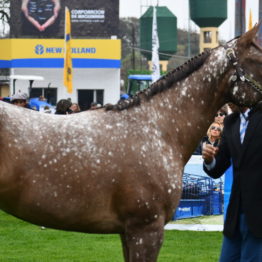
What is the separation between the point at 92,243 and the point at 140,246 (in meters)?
4.50

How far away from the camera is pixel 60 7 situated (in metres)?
48.8

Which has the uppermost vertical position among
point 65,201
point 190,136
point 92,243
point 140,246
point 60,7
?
point 60,7

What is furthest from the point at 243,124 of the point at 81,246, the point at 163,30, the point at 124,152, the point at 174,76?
the point at 163,30

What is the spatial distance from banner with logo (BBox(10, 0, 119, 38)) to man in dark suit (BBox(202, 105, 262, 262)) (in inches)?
1725

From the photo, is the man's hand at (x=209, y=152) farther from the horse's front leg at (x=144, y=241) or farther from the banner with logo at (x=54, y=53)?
the banner with logo at (x=54, y=53)

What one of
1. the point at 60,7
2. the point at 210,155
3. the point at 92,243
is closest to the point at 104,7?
the point at 60,7

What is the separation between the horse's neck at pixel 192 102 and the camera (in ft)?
16.8

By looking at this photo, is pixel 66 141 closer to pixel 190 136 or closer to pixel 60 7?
pixel 190 136

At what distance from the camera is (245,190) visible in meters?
4.98

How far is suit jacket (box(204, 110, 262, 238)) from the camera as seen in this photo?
194 inches

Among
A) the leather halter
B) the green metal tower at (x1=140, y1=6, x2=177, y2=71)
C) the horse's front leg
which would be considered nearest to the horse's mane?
the leather halter

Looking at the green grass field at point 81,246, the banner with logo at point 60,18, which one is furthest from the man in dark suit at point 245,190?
the banner with logo at point 60,18

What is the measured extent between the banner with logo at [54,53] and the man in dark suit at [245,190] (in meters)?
39.6

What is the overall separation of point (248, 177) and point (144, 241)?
85 cm
